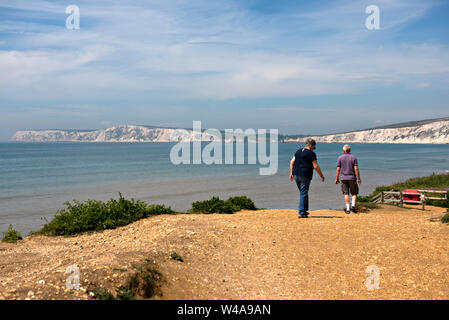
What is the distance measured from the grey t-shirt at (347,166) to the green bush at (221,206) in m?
3.76

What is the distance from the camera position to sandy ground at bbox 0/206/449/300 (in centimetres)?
570

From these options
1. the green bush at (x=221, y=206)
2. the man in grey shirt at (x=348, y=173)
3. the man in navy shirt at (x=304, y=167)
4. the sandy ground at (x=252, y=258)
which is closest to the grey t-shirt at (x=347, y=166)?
the man in grey shirt at (x=348, y=173)

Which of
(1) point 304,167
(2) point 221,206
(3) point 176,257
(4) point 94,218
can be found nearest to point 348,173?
(1) point 304,167

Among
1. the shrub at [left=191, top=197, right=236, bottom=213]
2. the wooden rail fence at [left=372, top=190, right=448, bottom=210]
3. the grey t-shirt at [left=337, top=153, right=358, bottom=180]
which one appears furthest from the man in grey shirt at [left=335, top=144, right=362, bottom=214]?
the wooden rail fence at [left=372, top=190, right=448, bottom=210]

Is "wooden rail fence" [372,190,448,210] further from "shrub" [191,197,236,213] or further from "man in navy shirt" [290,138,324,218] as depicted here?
"shrub" [191,197,236,213]

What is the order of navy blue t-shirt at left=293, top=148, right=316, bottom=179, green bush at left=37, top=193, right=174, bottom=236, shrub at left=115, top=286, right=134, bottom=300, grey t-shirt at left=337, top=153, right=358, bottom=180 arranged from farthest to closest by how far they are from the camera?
1. grey t-shirt at left=337, top=153, right=358, bottom=180
2. navy blue t-shirt at left=293, top=148, right=316, bottom=179
3. green bush at left=37, top=193, right=174, bottom=236
4. shrub at left=115, top=286, right=134, bottom=300

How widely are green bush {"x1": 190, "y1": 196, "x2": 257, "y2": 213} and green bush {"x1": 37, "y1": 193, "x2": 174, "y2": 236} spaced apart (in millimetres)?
2066

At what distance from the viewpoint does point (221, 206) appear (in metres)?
13.4

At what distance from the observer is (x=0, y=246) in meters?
9.80

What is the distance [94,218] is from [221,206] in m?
4.33

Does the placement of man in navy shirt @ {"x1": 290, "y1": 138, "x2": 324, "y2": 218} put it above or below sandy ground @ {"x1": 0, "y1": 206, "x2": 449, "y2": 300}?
above
